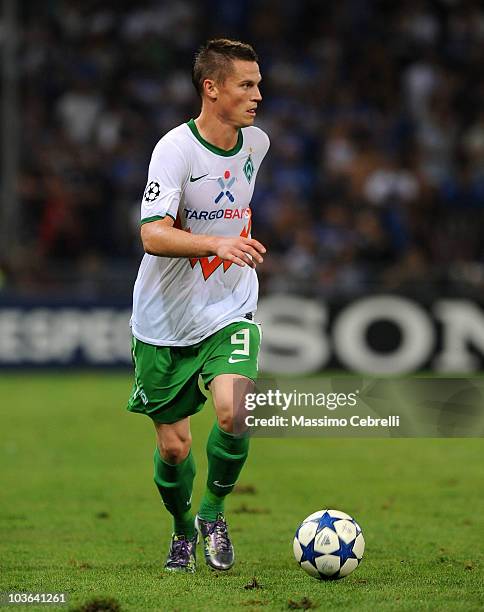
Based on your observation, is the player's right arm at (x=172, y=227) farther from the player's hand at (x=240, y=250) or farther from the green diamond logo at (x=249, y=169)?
the green diamond logo at (x=249, y=169)

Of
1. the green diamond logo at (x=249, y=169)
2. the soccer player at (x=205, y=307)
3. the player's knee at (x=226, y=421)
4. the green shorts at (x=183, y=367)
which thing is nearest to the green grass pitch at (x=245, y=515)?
the soccer player at (x=205, y=307)

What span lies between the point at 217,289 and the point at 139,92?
44.7 feet

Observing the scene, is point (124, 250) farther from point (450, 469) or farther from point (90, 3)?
point (450, 469)

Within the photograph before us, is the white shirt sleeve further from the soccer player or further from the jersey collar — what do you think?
the jersey collar

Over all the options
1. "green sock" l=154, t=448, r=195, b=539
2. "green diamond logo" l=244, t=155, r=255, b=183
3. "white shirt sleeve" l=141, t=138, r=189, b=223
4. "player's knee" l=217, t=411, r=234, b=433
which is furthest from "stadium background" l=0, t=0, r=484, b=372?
"white shirt sleeve" l=141, t=138, r=189, b=223

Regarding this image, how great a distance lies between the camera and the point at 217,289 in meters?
6.12

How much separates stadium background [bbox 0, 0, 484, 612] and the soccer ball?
0.08 m

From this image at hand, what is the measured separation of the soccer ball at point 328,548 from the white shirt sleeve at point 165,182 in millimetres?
1566

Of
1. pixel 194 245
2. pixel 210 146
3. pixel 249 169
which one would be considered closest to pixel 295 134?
pixel 249 169

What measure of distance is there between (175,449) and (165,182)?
1.30 m

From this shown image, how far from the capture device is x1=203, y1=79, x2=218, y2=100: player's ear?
5965 millimetres

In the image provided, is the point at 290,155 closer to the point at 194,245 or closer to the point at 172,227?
the point at 172,227

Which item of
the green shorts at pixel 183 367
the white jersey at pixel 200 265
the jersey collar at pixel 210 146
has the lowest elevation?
the green shorts at pixel 183 367

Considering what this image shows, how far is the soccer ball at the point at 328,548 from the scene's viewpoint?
5.61 metres
